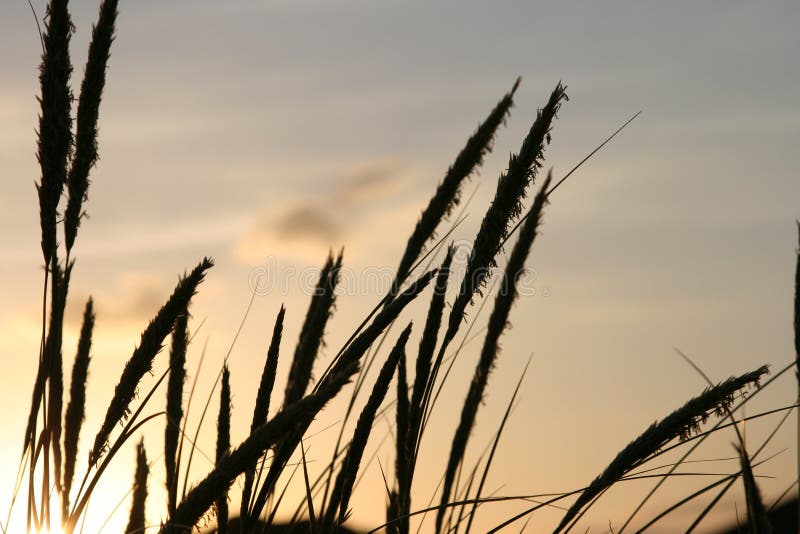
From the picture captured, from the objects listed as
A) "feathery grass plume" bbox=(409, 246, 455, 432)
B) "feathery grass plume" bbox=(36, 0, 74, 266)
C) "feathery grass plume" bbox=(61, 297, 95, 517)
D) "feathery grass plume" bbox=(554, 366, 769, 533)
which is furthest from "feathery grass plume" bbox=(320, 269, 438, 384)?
"feathery grass plume" bbox=(61, 297, 95, 517)

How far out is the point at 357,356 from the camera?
1.33 m

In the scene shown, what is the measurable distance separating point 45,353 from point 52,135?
0.43m

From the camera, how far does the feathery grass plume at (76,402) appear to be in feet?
7.04

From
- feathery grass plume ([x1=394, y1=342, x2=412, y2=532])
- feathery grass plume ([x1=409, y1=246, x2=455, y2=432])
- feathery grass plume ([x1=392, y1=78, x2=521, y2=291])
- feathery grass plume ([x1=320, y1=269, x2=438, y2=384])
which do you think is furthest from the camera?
feathery grass plume ([x1=392, y1=78, x2=521, y2=291])

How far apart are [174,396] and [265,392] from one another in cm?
77

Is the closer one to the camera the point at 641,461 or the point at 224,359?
the point at 641,461

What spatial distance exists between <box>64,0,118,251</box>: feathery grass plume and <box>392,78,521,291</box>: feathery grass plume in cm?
74

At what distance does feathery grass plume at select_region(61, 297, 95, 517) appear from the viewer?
7.04ft

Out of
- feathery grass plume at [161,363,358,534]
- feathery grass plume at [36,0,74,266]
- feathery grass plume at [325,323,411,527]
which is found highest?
feathery grass plume at [36,0,74,266]

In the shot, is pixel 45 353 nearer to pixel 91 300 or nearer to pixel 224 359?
pixel 224 359

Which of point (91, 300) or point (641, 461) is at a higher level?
point (91, 300)

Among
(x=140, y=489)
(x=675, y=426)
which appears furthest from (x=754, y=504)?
(x=140, y=489)

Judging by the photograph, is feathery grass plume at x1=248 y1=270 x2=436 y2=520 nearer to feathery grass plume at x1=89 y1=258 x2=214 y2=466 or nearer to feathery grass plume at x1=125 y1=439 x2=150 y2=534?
feathery grass plume at x1=89 y1=258 x2=214 y2=466

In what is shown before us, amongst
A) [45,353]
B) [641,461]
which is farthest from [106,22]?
[641,461]
